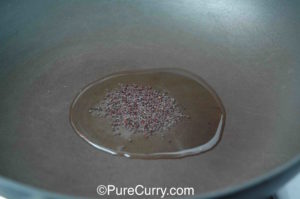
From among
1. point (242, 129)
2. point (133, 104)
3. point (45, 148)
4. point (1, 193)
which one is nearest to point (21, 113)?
point (45, 148)

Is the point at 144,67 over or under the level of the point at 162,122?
over

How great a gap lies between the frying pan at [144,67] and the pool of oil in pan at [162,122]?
0.03 metres

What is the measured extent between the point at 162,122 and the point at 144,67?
301 millimetres

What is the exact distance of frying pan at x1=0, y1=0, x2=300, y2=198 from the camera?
3.67 ft

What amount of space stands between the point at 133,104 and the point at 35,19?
1.88 feet

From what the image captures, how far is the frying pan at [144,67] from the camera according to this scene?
112 cm

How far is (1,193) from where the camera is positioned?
29.5 inches

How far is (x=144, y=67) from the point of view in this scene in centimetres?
146

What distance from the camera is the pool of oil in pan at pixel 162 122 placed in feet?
3.85

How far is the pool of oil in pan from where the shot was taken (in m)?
1.17

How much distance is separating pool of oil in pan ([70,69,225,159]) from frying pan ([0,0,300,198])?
3 centimetres

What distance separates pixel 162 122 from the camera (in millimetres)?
1233

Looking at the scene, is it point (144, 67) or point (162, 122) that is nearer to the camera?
point (162, 122)

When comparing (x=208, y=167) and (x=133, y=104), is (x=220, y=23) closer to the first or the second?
(x=133, y=104)
